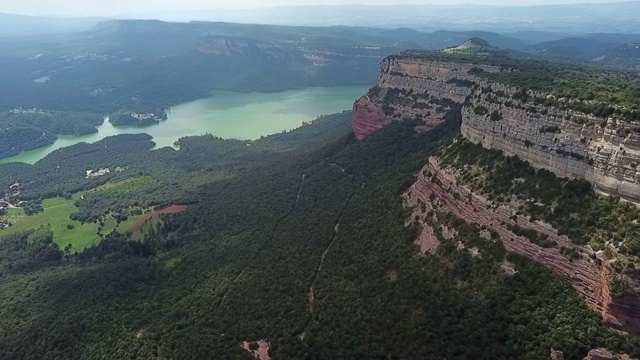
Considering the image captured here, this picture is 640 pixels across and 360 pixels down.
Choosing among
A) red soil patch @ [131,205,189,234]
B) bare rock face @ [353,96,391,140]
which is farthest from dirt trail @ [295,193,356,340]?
red soil patch @ [131,205,189,234]

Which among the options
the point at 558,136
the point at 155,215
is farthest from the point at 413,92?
the point at 155,215

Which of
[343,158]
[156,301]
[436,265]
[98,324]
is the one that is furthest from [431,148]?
[98,324]

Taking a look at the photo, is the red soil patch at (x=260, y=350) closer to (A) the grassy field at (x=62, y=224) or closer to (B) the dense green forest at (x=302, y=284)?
(B) the dense green forest at (x=302, y=284)

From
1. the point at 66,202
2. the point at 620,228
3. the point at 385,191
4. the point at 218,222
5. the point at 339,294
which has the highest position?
the point at 620,228

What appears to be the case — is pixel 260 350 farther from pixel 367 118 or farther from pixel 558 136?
pixel 367 118

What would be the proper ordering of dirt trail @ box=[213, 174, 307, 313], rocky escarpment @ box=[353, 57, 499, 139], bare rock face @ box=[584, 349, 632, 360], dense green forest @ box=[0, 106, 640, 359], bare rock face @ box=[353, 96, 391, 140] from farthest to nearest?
bare rock face @ box=[353, 96, 391, 140] < rocky escarpment @ box=[353, 57, 499, 139] < dirt trail @ box=[213, 174, 307, 313] < dense green forest @ box=[0, 106, 640, 359] < bare rock face @ box=[584, 349, 632, 360]

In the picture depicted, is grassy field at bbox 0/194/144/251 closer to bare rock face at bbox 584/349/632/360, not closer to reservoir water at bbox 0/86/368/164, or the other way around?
reservoir water at bbox 0/86/368/164

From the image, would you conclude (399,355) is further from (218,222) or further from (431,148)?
(218,222)
